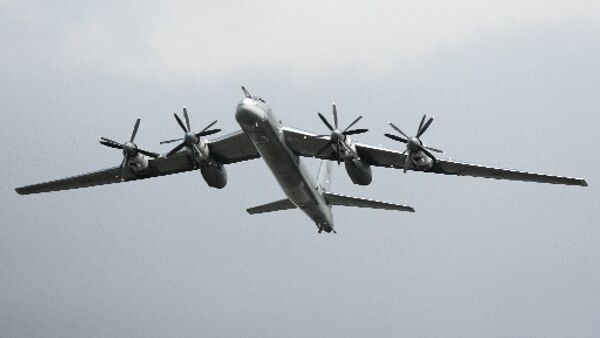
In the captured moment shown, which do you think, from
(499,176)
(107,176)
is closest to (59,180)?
(107,176)

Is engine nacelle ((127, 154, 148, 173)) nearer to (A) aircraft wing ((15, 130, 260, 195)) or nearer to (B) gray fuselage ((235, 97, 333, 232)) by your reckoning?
(A) aircraft wing ((15, 130, 260, 195))

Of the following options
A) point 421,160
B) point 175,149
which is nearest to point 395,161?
point 421,160

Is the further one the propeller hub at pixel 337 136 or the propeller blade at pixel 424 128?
the propeller blade at pixel 424 128

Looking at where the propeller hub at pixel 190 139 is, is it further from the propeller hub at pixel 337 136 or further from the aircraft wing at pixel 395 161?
the propeller hub at pixel 337 136

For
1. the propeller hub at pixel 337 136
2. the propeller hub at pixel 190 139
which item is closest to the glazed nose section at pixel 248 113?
the propeller hub at pixel 337 136

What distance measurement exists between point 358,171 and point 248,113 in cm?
832

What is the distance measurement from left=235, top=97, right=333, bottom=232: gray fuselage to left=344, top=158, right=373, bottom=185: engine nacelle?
299 cm

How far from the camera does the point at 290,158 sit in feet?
168

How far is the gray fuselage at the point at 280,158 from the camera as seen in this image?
156 feet

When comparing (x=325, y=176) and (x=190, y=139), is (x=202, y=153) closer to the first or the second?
(x=190, y=139)

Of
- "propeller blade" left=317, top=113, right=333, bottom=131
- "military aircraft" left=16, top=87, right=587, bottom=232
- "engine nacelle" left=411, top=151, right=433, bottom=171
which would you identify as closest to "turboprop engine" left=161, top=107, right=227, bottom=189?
"military aircraft" left=16, top=87, right=587, bottom=232

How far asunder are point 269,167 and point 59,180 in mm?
16540

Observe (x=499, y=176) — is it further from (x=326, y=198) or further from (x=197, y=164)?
(x=197, y=164)

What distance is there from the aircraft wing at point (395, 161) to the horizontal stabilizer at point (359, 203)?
2675 mm
